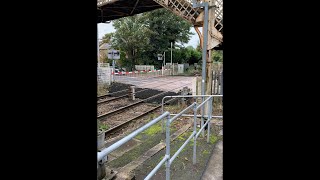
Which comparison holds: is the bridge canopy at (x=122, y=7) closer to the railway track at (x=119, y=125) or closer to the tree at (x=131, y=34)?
the railway track at (x=119, y=125)

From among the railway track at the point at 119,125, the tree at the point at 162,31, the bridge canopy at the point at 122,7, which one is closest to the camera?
the railway track at the point at 119,125

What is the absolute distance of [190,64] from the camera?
38469 mm

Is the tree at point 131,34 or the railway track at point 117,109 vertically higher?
the tree at point 131,34

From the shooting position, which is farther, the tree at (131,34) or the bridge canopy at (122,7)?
the tree at (131,34)

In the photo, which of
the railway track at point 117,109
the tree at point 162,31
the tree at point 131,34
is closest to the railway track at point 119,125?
the railway track at point 117,109

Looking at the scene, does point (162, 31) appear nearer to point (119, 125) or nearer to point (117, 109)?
point (117, 109)

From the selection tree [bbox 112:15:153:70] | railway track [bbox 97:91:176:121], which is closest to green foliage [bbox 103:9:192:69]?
tree [bbox 112:15:153:70]
